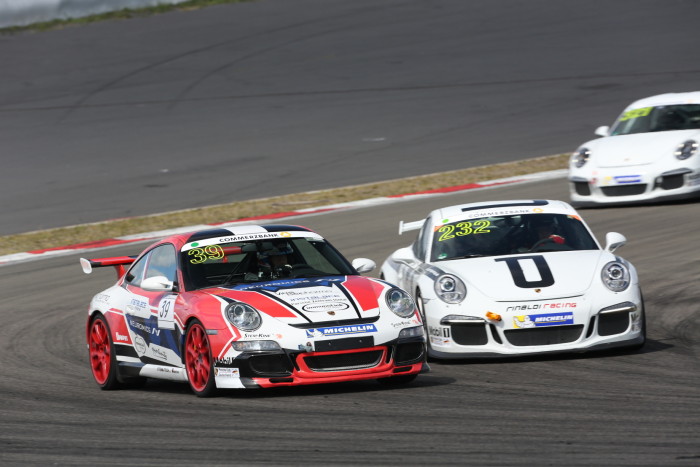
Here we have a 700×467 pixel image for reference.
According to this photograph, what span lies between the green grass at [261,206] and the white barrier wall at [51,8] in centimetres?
1671

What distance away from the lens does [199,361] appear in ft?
29.2

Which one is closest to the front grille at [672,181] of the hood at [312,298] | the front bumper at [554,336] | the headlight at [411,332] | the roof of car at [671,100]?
the roof of car at [671,100]

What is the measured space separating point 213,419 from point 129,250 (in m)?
9.61

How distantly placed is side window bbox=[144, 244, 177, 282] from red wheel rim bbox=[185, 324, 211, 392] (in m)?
0.76

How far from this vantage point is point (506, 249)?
10.9 metres

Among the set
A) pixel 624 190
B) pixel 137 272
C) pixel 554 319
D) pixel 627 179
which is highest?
pixel 137 272

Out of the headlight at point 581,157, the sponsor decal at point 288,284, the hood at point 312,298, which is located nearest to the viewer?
the hood at point 312,298

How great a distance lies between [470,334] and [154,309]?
2.29 m

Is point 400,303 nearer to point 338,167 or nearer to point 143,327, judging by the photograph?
point 143,327

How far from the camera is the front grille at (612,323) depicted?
9.80 m

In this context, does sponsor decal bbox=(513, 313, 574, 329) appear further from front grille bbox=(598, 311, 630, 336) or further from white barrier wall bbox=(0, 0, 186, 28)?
white barrier wall bbox=(0, 0, 186, 28)

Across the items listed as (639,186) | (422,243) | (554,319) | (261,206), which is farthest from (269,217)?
(554,319)

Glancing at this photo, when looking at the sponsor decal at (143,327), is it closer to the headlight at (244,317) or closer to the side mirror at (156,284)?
the side mirror at (156,284)

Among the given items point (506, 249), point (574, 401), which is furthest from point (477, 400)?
point (506, 249)
